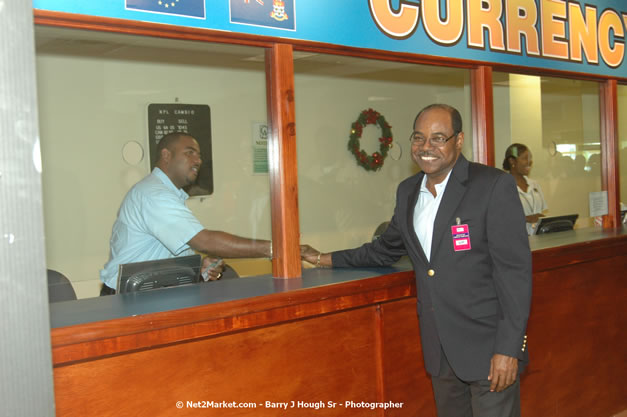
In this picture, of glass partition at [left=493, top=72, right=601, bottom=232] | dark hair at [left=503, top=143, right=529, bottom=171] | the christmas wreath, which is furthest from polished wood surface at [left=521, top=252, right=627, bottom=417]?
the christmas wreath

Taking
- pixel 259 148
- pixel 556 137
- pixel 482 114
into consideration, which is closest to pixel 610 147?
pixel 556 137

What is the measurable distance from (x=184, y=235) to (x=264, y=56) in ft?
3.11

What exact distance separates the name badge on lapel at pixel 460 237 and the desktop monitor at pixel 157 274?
1114mm

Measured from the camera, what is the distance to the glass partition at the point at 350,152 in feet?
17.9

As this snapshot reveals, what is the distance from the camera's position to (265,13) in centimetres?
277

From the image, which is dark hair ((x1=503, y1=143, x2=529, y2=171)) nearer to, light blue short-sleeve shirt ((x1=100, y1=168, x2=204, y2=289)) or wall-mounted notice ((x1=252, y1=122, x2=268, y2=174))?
wall-mounted notice ((x1=252, y1=122, x2=268, y2=174))

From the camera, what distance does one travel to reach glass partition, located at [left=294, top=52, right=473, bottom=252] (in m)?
5.47

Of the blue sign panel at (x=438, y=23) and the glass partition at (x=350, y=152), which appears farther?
the glass partition at (x=350, y=152)

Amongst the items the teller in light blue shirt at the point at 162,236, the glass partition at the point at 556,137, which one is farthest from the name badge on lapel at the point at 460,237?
the glass partition at the point at 556,137

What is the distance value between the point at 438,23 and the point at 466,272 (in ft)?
5.38

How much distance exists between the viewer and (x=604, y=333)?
155 inches

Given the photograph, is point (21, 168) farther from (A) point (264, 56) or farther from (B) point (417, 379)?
(B) point (417, 379)

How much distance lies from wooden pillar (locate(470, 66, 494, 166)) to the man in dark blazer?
1.36 meters

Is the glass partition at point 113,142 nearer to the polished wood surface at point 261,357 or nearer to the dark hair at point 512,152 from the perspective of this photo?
the polished wood surface at point 261,357
